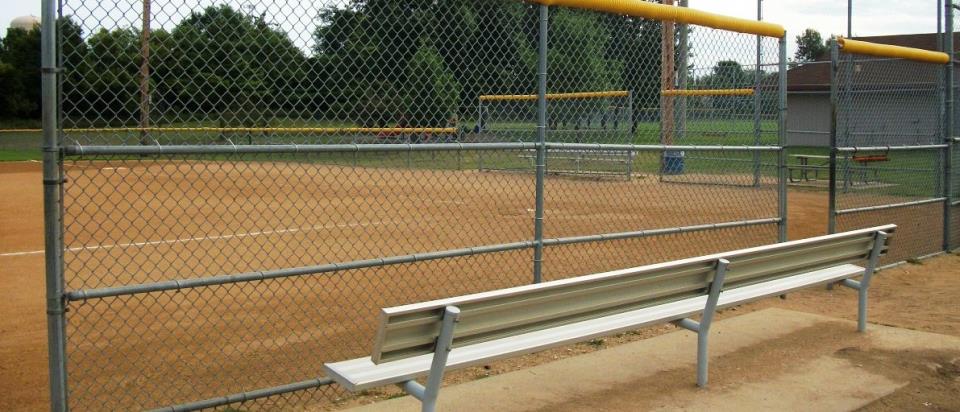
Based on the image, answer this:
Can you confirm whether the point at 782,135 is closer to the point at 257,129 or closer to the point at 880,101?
the point at 257,129

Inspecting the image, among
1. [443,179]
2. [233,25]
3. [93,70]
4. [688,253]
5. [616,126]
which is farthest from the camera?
[443,179]

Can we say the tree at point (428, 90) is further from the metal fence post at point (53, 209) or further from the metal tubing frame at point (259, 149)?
the metal fence post at point (53, 209)

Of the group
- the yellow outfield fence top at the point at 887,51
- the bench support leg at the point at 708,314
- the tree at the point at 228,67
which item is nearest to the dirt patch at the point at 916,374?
the bench support leg at the point at 708,314

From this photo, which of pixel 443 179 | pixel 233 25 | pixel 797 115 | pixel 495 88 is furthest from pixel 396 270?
pixel 797 115

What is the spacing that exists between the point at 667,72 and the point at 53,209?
6.52 meters

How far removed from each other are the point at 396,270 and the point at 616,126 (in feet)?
8.77

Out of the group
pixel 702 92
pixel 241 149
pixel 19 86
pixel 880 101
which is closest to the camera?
pixel 241 149

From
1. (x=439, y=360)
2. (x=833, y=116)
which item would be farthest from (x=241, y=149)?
(x=833, y=116)

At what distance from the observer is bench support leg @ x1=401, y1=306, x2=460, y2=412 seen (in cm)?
402

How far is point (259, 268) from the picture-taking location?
31.9 ft

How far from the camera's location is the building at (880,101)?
1667cm

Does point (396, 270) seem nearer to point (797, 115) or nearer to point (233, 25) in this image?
point (233, 25)

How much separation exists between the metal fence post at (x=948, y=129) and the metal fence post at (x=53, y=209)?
→ 10354 mm

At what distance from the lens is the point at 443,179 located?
70.3 ft
